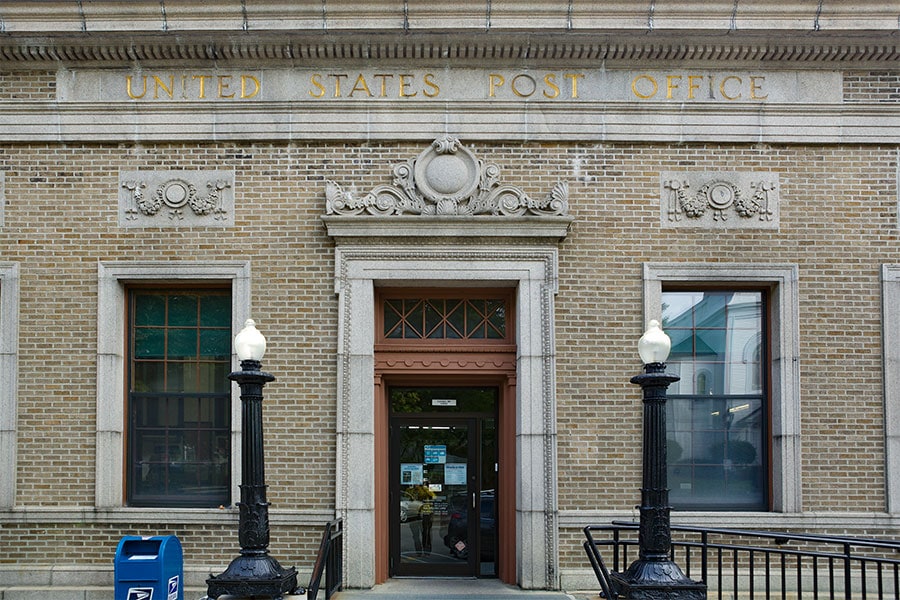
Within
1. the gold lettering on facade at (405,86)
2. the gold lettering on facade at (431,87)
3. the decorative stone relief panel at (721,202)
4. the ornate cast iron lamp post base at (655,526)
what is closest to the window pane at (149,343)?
the gold lettering on facade at (405,86)

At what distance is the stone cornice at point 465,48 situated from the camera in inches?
446

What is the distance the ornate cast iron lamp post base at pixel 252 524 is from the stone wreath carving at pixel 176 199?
3291 mm

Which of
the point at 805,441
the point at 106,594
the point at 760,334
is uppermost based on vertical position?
the point at 760,334

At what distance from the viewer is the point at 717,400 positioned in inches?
458

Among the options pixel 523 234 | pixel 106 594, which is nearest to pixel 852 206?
pixel 523 234

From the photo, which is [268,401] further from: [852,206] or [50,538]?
[852,206]

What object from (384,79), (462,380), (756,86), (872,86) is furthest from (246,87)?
(872,86)

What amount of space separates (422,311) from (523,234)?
161cm

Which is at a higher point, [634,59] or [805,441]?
[634,59]

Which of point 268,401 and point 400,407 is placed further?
point 400,407

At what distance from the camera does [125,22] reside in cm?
1134

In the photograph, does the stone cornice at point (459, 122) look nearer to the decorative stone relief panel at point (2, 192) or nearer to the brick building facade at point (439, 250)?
the brick building facade at point (439, 250)

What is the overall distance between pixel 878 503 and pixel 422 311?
571cm

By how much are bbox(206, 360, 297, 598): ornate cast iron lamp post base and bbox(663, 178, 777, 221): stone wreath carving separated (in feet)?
17.7
